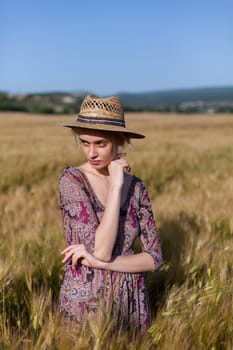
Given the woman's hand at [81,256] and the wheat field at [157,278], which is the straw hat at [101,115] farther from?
the woman's hand at [81,256]

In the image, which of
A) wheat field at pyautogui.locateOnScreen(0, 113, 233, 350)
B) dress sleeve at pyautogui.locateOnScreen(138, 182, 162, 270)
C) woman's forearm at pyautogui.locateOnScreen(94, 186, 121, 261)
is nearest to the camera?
wheat field at pyautogui.locateOnScreen(0, 113, 233, 350)

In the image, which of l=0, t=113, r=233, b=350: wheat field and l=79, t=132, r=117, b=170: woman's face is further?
l=79, t=132, r=117, b=170: woman's face

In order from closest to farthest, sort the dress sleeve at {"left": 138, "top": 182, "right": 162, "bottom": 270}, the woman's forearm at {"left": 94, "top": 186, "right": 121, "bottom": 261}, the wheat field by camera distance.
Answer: the wheat field → the woman's forearm at {"left": 94, "top": 186, "right": 121, "bottom": 261} → the dress sleeve at {"left": 138, "top": 182, "right": 162, "bottom": 270}

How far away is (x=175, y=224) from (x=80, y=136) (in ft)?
5.09

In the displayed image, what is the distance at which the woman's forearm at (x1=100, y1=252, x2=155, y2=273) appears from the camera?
6.07 ft

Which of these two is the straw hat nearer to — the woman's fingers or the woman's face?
the woman's face

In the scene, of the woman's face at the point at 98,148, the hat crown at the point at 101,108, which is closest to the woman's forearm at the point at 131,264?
the woman's face at the point at 98,148

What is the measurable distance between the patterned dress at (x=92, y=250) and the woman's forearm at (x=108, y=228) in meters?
0.05

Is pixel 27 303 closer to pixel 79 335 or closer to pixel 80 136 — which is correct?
pixel 79 335

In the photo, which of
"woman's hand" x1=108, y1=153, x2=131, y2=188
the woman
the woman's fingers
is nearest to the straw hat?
the woman

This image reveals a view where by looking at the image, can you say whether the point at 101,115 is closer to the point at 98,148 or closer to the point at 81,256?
the point at 98,148

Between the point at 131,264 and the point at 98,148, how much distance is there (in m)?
0.40

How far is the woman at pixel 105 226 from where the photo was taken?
181 centimetres

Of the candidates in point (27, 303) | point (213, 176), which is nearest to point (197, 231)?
point (27, 303)
